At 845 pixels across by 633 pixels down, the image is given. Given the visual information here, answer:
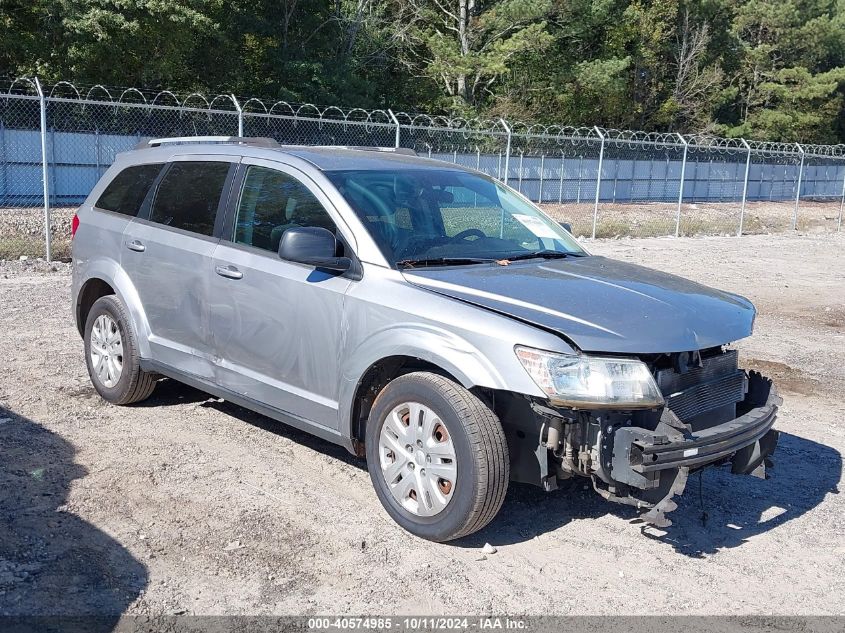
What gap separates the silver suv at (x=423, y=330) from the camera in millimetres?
3936

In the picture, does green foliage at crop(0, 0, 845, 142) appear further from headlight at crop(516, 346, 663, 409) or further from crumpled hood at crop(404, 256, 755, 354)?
headlight at crop(516, 346, 663, 409)

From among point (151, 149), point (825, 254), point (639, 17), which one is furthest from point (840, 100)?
point (151, 149)

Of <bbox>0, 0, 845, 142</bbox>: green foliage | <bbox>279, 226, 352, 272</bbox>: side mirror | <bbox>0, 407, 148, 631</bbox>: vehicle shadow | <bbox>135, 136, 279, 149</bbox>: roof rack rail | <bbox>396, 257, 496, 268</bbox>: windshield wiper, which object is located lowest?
<bbox>0, 407, 148, 631</bbox>: vehicle shadow

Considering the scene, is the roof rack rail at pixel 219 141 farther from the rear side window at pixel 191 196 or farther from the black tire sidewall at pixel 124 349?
the black tire sidewall at pixel 124 349

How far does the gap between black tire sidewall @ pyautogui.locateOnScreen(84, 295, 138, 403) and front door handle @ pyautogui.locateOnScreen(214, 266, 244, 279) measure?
1.08 meters

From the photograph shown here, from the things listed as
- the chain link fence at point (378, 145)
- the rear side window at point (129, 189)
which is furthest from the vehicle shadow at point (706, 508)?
the chain link fence at point (378, 145)

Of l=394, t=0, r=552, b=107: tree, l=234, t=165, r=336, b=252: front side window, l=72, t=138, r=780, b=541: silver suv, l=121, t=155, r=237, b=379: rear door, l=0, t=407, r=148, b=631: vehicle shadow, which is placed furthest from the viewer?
l=394, t=0, r=552, b=107: tree

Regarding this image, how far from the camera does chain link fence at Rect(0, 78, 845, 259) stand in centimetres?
1930

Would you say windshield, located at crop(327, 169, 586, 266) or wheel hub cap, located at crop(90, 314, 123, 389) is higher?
windshield, located at crop(327, 169, 586, 266)

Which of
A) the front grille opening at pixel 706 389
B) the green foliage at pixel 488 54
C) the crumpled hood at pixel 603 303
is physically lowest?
the front grille opening at pixel 706 389

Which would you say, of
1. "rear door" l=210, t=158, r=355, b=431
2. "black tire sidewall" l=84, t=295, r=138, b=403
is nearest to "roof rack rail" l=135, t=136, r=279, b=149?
"rear door" l=210, t=158, r=355, b=431

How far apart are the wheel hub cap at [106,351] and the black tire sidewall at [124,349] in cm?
3

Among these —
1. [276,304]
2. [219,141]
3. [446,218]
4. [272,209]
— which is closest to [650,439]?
[446,218]

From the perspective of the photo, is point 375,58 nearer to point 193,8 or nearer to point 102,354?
point 193,8
